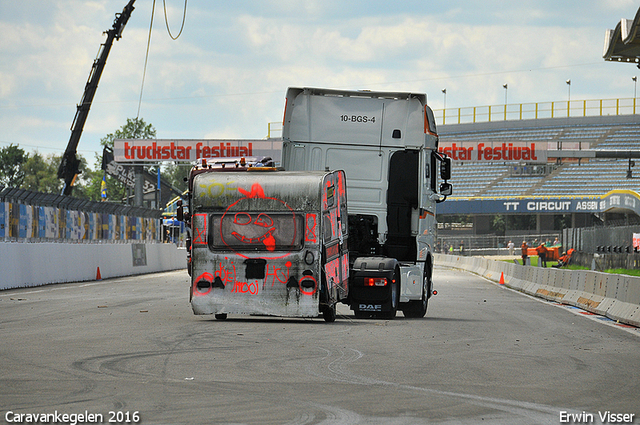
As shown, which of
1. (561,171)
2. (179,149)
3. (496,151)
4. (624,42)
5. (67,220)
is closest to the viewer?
(624,42)

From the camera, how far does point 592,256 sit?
42000 mm

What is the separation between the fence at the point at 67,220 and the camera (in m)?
27.4

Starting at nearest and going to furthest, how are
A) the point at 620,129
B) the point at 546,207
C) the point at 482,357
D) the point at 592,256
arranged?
→ the point at 482,357
the point at 592,256
the point at 546,207
the point at 620,129

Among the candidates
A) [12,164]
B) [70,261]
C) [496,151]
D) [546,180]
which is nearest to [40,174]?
[12,164]

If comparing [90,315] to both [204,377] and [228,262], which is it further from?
[204,377]

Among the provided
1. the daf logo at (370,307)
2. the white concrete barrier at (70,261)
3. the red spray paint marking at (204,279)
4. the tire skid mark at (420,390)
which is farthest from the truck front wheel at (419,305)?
the white concrete barrier at (70,261)

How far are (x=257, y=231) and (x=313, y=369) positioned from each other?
5570mm

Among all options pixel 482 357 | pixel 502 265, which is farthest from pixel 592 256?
pixel 482 357

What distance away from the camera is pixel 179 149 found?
5647cm

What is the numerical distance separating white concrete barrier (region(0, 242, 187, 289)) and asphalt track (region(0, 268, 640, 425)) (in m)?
9.86

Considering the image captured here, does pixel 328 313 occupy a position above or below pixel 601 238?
below

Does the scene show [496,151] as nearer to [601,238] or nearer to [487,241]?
[601,238]

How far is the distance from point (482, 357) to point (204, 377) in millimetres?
3502

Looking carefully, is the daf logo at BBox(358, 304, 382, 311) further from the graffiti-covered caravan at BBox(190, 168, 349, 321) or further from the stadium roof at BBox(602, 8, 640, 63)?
the stadium roof at BBox(602, 8, 640, 63)
